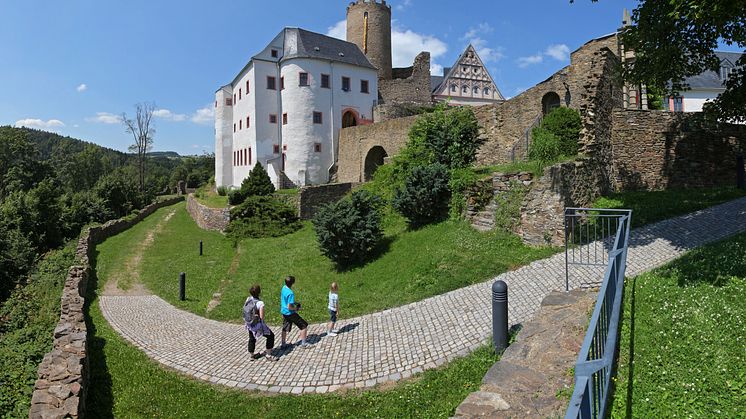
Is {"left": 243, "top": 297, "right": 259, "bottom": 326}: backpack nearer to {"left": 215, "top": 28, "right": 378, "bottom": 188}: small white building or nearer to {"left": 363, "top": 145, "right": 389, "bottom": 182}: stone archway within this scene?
{"left": 363, "top": 145, "right": 389, "bottom": 182}: stone archway

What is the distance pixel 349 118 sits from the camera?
130ft

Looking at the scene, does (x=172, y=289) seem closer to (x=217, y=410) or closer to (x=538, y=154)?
(x=217, y=410)

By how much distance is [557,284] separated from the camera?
9219 millimetres

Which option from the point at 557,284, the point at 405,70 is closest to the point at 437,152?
the point at 557,284

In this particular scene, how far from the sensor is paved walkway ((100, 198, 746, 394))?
714 centimetres

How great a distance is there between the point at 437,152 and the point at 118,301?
1161 cm

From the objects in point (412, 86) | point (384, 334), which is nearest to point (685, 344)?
point (384, 334)

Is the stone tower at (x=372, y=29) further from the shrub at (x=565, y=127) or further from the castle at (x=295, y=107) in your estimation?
the shrub at (x=565, y=127)

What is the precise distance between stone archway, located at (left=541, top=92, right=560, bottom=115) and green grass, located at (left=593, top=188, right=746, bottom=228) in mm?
5687

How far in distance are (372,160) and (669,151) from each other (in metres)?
19.7

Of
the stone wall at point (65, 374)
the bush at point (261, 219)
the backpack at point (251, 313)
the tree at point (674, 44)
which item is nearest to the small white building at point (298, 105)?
the bush at point (261, 219)

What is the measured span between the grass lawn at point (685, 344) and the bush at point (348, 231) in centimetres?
791

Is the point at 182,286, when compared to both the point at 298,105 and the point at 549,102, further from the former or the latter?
the point at 298,105

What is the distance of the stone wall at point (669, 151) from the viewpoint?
1670 cm
